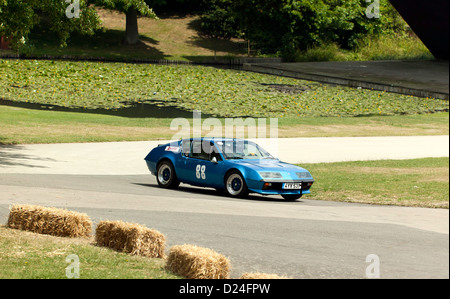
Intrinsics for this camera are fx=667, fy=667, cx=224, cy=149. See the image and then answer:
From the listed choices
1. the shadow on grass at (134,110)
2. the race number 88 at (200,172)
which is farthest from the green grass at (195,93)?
the race number 88 at (200,172)

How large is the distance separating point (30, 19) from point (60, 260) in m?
13.9

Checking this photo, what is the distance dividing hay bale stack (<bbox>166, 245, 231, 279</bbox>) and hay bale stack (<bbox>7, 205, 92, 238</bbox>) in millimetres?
2659

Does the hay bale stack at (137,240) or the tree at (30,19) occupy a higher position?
the tree at (30,19)

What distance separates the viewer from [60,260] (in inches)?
308

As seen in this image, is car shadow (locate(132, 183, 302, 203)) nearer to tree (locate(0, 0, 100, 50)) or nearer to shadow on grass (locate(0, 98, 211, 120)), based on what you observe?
tree (locate(0, 0, 100, 50))

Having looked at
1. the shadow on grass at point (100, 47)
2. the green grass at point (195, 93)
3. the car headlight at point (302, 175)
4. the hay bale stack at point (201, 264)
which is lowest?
the car headlight at point (302, 175)

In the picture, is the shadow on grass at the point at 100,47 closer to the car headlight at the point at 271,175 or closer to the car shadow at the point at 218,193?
the car shadow at the point at 218,193

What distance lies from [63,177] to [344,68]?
36.4 meters

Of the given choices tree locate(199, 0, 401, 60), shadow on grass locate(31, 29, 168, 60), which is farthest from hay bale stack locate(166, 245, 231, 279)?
tree locate(199, 0, 401, 60)

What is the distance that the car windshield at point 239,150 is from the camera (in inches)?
572

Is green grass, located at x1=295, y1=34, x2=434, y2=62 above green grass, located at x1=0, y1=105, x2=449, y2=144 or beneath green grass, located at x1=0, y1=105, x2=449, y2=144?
above

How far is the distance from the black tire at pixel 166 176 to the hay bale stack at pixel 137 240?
6.95 metres

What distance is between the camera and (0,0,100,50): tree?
777 inches
